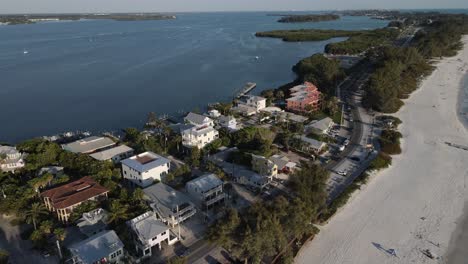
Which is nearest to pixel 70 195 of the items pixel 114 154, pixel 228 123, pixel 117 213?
pixel 117 213

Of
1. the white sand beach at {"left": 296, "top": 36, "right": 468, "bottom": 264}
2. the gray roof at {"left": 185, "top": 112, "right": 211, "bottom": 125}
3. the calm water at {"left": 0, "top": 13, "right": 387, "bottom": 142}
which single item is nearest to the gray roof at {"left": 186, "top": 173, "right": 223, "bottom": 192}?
the white sand beach at {"left": 296, "top": 36, "right": 468, "bottom": 264}

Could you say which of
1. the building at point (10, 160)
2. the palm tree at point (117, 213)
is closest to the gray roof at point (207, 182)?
the palm tree at point (117, 213)

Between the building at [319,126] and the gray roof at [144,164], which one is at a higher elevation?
the gray roof at [144,164]

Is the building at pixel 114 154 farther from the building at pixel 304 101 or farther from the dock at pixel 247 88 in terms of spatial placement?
the dock at pixel 247 88

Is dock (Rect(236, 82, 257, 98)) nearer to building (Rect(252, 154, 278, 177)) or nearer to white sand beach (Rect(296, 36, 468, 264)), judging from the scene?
white sand beach (Rect(296, 36, 468, 264))

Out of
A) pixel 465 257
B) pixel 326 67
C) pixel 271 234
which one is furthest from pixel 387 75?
pixel 271 234

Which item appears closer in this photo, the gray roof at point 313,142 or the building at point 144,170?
the building at point 144,170

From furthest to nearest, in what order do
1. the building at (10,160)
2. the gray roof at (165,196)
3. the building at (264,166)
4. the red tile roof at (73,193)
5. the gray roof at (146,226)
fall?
the building at (10,160) → the building at (264,166) → the gray roof at (165,196) → the red tile roof at (73,193) → the gray roof at (146,226)
